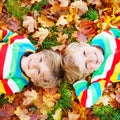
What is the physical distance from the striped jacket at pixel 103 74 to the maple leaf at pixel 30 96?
1.08 ft

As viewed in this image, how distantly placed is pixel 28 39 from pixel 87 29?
0.52m

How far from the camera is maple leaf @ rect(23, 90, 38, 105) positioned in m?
3.24

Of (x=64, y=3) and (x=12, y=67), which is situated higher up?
(x=64, y=3)

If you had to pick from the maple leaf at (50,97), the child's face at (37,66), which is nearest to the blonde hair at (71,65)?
the child's face at (37,66)

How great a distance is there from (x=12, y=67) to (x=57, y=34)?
0.59m

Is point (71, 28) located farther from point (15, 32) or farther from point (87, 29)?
point (15, 32)

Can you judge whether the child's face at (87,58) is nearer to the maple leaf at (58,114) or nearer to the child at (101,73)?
the child at (101,73)

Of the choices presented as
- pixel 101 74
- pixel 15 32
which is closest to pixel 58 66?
pixel 101 74

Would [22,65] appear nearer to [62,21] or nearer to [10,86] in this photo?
[10,86]

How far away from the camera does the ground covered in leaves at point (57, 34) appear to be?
3.25m

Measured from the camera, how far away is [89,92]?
3154mm

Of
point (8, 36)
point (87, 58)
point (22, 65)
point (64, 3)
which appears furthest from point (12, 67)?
point (64, 3)

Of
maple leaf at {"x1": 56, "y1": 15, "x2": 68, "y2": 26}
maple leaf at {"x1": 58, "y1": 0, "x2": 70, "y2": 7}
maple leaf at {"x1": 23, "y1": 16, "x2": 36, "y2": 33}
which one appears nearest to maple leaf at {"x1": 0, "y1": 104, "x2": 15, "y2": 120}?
maple leaf at {"x1": 23, "y1": 16, "x2": 36, "y2": 33}

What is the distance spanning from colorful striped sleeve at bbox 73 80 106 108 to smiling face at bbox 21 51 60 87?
31 cm
